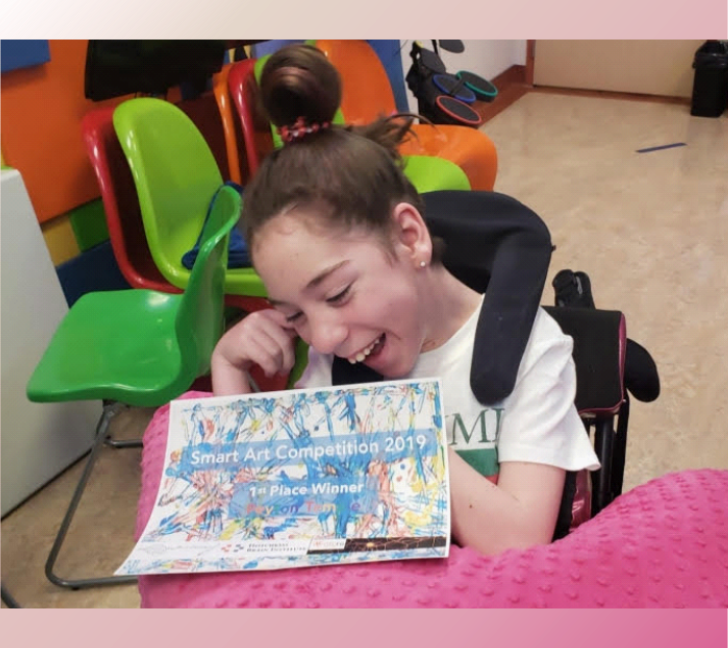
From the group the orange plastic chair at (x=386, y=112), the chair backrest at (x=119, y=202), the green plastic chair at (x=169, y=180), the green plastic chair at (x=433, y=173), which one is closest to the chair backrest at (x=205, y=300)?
the green plastic chair at (x=169, y=180)

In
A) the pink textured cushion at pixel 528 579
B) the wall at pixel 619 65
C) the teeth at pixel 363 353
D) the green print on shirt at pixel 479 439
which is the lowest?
the wall at pixel 619 65

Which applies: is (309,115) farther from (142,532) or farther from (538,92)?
(538,92)

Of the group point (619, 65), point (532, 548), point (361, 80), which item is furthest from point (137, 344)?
point (619, 65)

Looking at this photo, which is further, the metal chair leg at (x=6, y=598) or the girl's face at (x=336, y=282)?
the metal chair leg at (x=6, y=598)

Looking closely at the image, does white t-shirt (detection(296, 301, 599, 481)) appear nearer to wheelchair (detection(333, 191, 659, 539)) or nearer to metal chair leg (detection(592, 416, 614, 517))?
wheelchair (detection(333, 191, 659, 539))

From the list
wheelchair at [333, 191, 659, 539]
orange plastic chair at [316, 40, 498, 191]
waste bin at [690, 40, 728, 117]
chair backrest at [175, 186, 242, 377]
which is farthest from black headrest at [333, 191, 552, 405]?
waste bin at [690, 40, 728, 117]

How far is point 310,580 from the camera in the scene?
652 mm

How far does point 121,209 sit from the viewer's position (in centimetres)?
188

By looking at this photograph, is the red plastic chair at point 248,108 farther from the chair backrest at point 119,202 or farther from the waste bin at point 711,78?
the waste bin at point 711,78

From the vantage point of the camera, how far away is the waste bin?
3969 millimetres

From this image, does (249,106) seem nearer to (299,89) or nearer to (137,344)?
(137,344)

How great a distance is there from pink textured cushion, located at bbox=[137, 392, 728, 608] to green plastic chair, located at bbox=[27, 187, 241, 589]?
2.16ft

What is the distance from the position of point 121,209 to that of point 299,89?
3.74 feet

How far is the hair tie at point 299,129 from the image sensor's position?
2.86 feet
